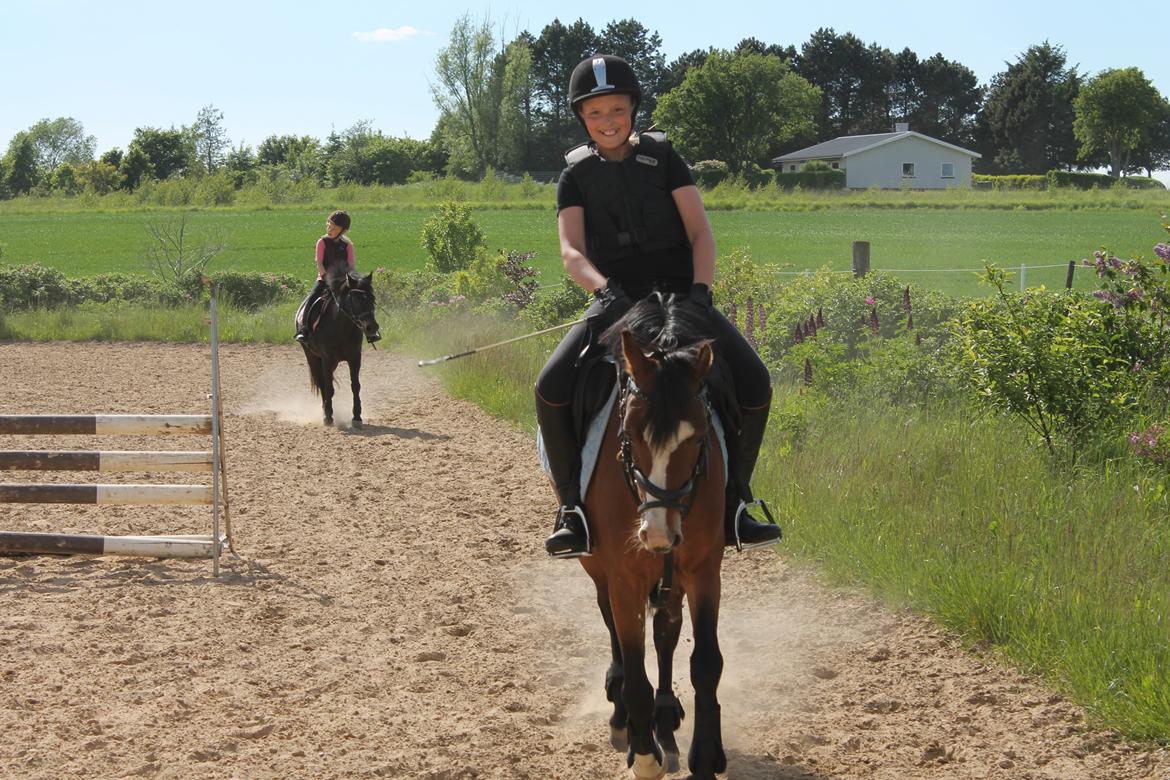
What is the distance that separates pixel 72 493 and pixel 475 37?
87.1m

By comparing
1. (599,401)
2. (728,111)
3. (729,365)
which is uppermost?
(728,111)

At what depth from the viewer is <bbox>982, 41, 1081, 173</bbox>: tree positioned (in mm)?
95562

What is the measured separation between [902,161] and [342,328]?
74872mm

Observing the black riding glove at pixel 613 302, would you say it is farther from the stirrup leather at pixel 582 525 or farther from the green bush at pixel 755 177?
the green bush at pixel 755 177

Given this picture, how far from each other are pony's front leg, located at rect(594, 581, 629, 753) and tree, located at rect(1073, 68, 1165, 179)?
91.2 metres

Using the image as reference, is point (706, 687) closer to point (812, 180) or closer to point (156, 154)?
point (812, 180)

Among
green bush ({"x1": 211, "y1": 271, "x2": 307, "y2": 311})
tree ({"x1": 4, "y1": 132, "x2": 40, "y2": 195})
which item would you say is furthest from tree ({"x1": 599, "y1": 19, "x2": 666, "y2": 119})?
green bush ({"x1": 211, "y1": 271, "x2": 307, "y2": 311})

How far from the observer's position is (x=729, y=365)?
5.39 meters

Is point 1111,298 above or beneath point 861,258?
beneath

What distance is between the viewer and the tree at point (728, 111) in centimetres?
8288

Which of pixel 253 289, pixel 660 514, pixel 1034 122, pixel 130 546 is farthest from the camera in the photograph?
pixel 1034 122

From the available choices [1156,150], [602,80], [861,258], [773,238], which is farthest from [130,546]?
[1156,150]

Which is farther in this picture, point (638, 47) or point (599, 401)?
A: point (638, 47)

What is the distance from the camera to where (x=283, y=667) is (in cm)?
Result: 642
